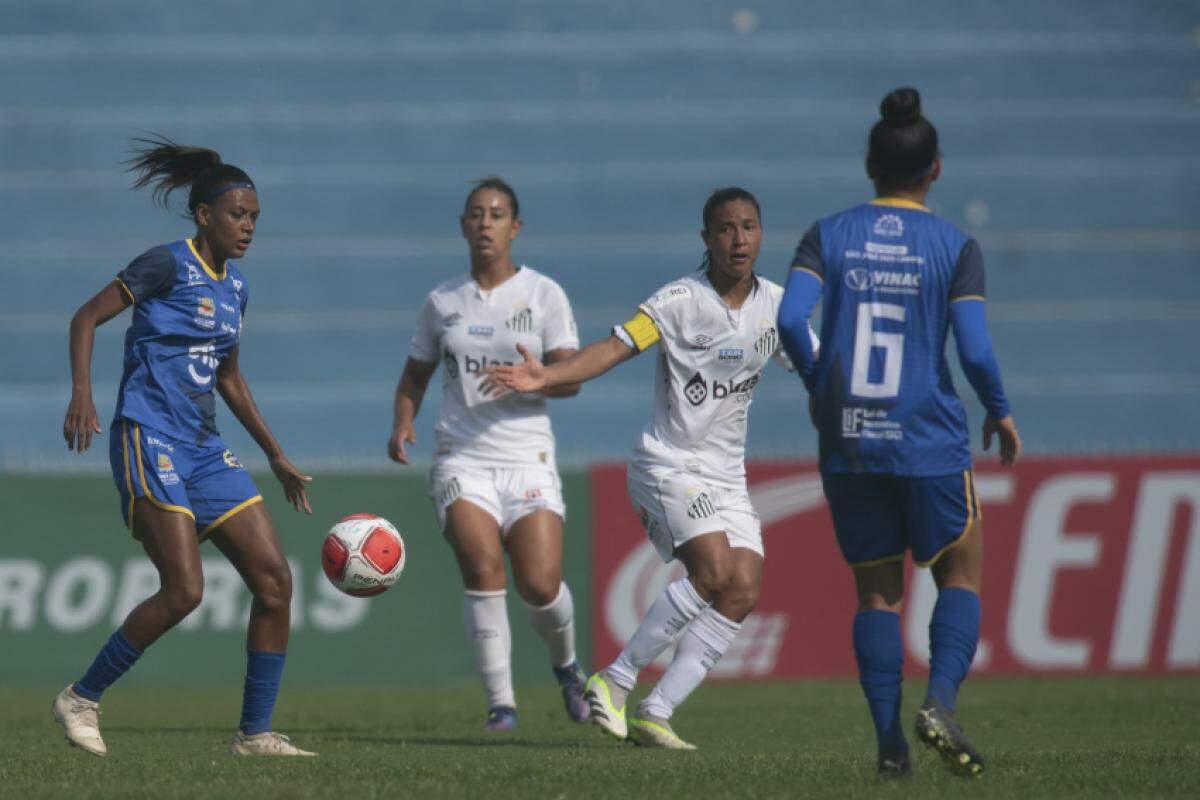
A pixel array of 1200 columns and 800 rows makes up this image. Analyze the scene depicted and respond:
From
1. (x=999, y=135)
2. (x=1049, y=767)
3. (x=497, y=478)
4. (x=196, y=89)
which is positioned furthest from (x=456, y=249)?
(x=1049, y=767)

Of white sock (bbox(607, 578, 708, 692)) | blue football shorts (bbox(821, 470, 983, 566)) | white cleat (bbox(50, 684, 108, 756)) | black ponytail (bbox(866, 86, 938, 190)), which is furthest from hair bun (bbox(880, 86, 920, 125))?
white cleat (bbox(50, 684, 108, 756))

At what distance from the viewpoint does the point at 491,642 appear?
793 cm

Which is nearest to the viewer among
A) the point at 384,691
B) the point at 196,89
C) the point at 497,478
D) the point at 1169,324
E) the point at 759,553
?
the point at 759,553

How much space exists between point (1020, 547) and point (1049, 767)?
19.7 feet

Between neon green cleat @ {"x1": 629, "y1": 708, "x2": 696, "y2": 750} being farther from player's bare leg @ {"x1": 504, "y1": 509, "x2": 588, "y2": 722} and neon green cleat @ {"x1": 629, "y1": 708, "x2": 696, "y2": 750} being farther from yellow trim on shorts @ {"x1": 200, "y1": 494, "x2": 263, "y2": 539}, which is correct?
yellow trim on shorts @ {"x1": 200, "y1": 494, "x2": 263, "y2": 539}

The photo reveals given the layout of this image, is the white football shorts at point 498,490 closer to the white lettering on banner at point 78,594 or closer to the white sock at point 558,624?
the white sock at point 558,624

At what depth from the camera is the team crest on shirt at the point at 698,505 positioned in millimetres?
6922

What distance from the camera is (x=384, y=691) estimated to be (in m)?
10.9

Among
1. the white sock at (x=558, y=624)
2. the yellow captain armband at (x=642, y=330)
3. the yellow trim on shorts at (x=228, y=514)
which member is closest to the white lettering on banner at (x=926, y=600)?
the white sock at (x=558, y=624)

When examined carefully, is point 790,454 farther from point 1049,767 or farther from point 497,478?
point 1049,767

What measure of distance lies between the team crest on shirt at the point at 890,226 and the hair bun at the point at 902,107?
29cm

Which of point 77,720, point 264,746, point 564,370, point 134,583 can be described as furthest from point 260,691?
point 134,583

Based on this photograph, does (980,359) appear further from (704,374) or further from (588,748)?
(588,748)

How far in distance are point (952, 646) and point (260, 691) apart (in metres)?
2.59
